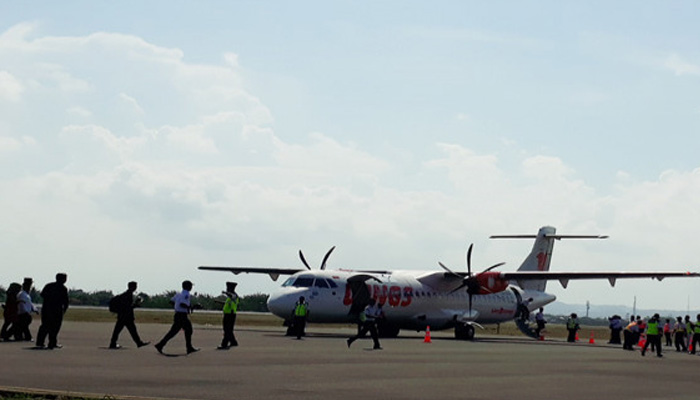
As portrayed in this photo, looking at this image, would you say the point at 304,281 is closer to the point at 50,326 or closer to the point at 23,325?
the point at 23,325

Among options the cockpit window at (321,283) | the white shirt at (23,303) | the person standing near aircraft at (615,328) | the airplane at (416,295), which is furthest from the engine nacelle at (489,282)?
the white shirt at (23,303)

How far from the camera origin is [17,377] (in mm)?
15328

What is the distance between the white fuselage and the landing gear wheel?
0.51m

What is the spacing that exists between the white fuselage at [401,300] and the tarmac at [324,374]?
9.34 metres

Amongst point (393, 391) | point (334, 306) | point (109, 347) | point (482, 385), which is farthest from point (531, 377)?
point (334, 306)

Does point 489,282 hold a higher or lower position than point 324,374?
higher

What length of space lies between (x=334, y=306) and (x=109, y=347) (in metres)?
14.3

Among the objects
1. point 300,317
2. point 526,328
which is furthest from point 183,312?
point 526,328

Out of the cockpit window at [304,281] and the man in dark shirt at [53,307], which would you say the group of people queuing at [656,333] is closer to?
the cockpit window at [304,281]

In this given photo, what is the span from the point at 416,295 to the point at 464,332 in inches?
105

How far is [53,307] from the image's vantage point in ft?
75.8

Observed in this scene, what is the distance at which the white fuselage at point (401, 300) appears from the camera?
37.0 meters

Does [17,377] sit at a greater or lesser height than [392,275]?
lesser

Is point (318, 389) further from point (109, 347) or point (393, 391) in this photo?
point (109, 347)
